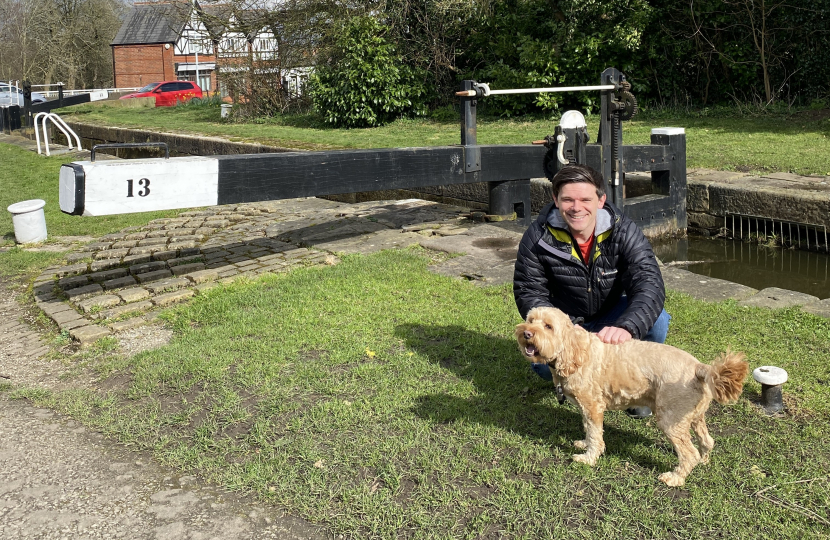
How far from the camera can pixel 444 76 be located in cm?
1930

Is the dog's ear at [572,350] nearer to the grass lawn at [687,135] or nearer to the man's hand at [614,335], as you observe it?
the man's hand at [614,335]

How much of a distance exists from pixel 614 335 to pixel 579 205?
0.66m

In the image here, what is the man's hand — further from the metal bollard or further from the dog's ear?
the metal bollard

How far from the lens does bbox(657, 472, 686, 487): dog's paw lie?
3.05 m

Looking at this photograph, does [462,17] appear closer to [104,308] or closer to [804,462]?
[104,308]

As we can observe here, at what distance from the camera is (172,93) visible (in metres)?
37.3

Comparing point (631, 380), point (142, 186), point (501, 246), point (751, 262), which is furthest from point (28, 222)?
point (751, 262)

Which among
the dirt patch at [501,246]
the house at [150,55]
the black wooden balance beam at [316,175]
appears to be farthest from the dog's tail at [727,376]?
the house at [150,55]

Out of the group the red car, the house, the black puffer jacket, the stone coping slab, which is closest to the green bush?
the stone coping slab

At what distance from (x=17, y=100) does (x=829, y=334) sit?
29267mm

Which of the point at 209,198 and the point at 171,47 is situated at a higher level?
the point at 171,47

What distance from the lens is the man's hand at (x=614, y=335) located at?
326cm

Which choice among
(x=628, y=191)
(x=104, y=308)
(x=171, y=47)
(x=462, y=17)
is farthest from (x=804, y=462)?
(x=171, y=47)

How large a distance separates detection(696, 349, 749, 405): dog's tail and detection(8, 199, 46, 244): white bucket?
7.61 meters
